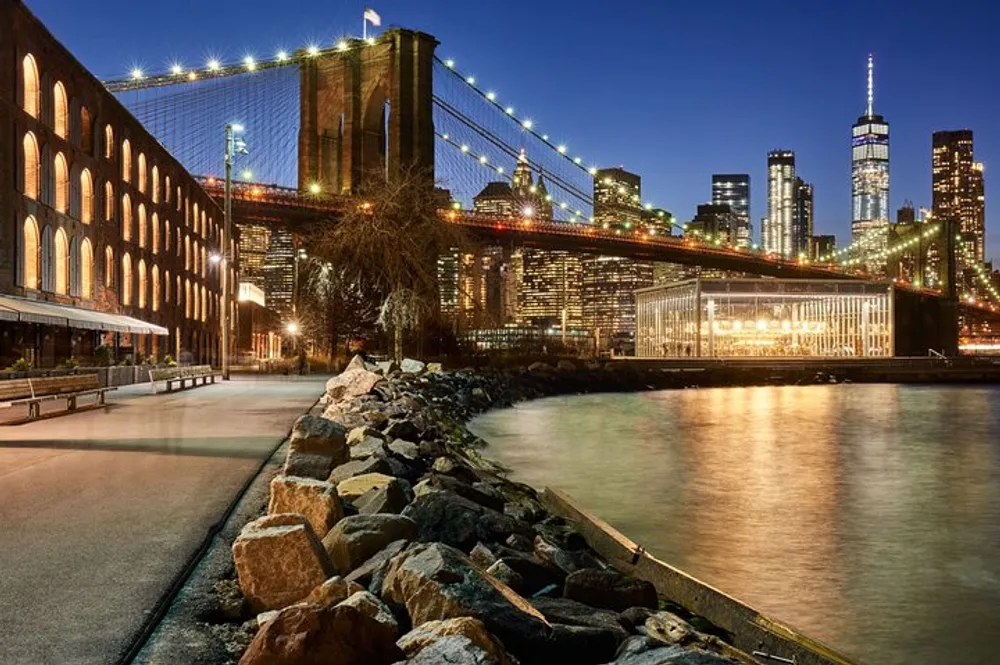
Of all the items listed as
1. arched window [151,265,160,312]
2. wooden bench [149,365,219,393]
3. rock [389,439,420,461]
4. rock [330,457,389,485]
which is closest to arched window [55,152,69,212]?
wooden bench [149,365,219,393]

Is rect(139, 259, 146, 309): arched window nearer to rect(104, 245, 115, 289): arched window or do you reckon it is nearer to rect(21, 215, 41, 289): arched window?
rect(104, 245, 115, 289): arched window

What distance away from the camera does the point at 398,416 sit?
1513cm

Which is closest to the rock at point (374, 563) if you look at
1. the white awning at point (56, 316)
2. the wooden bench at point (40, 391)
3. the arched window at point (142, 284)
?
the wooden bench at point (40, 391)

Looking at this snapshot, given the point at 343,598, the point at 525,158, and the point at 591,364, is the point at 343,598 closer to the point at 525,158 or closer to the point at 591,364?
the point at 591,364

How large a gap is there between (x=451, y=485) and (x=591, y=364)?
1648 inches

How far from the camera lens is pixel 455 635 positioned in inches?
154

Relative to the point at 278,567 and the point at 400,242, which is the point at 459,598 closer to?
the point at 278,567

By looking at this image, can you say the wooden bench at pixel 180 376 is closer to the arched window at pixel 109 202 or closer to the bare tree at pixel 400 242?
the bare tree at pixel 400 242

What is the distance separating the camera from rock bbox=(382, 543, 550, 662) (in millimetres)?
4410

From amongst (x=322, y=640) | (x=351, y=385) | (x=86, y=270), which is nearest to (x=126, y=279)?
(x=86, y=270)

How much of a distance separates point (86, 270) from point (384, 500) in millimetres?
32209

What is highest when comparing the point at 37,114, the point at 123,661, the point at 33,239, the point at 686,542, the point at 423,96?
the point at 423,96

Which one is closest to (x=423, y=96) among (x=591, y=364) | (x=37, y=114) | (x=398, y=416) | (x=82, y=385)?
(x=591, y=364)

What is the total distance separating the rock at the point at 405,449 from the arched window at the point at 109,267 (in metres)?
29.5
